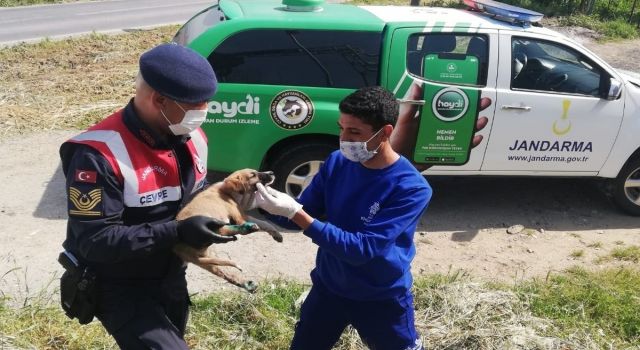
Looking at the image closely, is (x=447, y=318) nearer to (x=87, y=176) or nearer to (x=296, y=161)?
(x=296, y=161)

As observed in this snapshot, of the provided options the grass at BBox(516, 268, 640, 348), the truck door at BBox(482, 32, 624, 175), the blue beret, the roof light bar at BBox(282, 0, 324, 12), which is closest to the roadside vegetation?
the grass at BBox(516, 268, 640, 348)

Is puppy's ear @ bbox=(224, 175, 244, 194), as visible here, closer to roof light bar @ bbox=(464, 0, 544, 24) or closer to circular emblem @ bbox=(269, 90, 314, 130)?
circular emblem @ bbox=(269, 90, 314, 130)

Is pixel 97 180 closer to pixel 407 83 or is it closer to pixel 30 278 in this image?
pixel 30 278

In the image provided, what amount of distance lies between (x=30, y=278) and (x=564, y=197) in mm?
5126

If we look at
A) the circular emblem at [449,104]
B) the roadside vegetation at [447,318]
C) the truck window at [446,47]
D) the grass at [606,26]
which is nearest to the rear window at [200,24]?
the truck window at [446,47]

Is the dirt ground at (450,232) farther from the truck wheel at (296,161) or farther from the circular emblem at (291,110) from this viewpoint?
the circular emblem at (291,110)

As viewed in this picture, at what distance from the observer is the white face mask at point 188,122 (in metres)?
2.33

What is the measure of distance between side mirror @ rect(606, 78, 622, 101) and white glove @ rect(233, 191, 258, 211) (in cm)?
416

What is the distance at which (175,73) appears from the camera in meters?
2.20

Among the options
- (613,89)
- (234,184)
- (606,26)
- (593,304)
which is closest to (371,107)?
(234,184)

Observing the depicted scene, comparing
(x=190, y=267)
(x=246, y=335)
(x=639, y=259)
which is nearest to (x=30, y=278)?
(x=190, y=267)

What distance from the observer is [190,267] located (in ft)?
15.7

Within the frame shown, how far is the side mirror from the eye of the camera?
5.57 metres

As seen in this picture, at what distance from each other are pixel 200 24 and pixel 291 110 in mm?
1224
